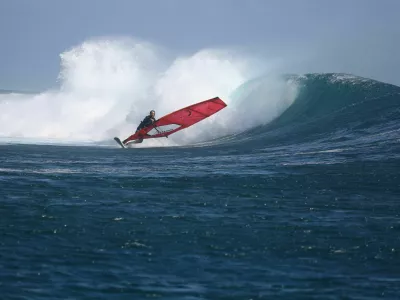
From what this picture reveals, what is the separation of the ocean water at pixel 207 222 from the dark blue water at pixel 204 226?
2cm

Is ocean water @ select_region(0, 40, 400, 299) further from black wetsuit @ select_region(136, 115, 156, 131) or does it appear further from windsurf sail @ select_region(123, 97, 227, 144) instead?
windsurf sail @ select_region(123, 97, 227, 144)

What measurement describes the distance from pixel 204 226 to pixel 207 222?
10.0 inches

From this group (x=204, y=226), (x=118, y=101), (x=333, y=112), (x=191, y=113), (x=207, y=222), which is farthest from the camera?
(x=118, y=101)

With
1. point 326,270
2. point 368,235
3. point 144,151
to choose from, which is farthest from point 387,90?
point 326,270

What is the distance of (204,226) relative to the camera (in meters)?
9.55

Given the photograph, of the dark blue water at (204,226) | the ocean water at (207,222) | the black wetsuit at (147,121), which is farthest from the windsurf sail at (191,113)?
the dark blue water at (204,226)

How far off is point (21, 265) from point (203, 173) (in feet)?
25.3

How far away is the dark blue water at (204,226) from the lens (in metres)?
7.06

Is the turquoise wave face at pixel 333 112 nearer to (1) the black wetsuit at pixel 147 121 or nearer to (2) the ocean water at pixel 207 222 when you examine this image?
(2) the ocean water at pixel 207 222

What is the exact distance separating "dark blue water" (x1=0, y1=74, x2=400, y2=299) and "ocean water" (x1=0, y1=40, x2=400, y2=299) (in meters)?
0.02

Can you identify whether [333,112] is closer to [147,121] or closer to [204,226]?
[147,121]

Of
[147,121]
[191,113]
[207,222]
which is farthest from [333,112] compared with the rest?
[207,222]

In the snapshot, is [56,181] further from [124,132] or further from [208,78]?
[208,78]

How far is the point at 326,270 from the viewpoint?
24.7ft
